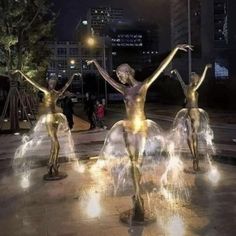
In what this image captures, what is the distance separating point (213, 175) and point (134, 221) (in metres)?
3.75

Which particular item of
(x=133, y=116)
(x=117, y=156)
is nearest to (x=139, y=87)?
(x=133, y=116)

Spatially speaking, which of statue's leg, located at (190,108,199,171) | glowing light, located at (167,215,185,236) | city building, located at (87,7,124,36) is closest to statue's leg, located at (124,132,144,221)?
glowing light, located at (167,215,185,236)

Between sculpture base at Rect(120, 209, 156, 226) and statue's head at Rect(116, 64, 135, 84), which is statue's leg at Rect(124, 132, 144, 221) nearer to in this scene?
sculpture base at Rect(120, 209, 156, 226)

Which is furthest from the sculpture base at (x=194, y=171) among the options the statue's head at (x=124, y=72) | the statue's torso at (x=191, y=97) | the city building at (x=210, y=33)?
the city building at (x=210, y=33)

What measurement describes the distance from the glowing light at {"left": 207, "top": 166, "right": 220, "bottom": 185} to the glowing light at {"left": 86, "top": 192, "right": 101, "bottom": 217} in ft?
8.29

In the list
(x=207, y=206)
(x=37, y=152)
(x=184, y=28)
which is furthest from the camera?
(x=184, y=28)

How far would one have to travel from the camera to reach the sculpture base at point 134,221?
6.66 m

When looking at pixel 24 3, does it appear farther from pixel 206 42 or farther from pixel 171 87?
pixel 206 42

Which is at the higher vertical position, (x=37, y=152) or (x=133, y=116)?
(x=133, y=116)

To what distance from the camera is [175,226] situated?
254 inches

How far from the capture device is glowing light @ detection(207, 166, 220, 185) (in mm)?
9453

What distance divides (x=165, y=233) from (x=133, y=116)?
1812 mm

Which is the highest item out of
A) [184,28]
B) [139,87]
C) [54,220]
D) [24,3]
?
[184,28]

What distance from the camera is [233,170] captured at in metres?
10.5
